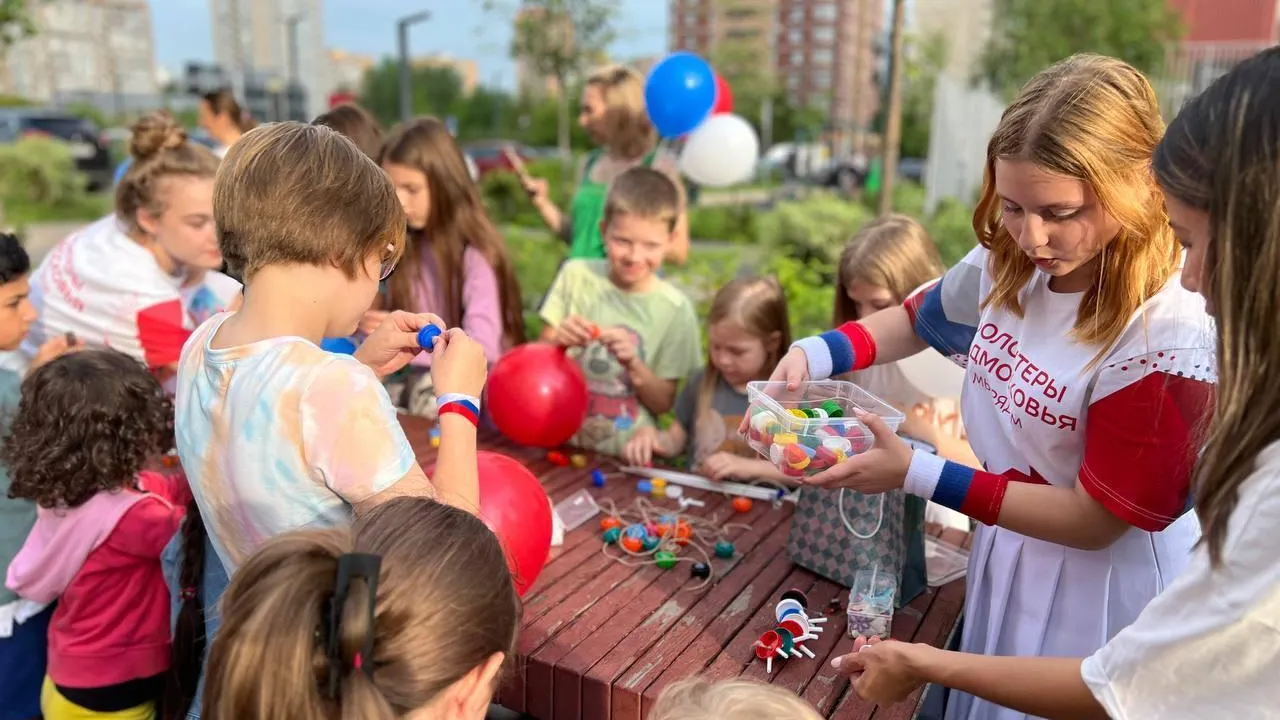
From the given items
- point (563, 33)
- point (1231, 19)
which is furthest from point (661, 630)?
point (1231, 19)

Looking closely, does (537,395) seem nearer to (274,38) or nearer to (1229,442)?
(1229,442)

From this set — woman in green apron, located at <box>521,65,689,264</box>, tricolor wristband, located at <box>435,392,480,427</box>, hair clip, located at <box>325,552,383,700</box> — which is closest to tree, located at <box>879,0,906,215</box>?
woman in green apron, located at <box>521,65,689,264</box>

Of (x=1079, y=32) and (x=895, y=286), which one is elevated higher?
(x=1079, y=32)

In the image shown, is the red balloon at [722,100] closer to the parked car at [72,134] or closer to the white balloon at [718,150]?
the white balloon at [718,150]

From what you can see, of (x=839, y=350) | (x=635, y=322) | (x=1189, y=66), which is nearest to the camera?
(x=839, y=350)

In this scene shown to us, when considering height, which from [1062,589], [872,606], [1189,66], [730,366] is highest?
[1189,66]

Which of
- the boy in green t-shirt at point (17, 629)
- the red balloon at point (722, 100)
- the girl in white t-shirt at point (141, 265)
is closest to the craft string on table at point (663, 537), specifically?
the boy in green t-shirt at point (17, 629)

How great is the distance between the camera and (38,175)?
17562 millimetres

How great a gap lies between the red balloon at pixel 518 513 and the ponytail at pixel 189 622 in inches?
27.6

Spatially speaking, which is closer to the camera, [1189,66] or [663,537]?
[663,537]

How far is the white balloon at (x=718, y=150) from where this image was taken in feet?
18.9

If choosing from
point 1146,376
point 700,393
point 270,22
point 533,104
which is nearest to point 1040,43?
point 700,393

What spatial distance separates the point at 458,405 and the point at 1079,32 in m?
22.0

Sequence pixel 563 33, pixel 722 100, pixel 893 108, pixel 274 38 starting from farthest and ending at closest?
pixel 274 38 < pixel 563 33 < pixel 893 108 < pixel 722 100
